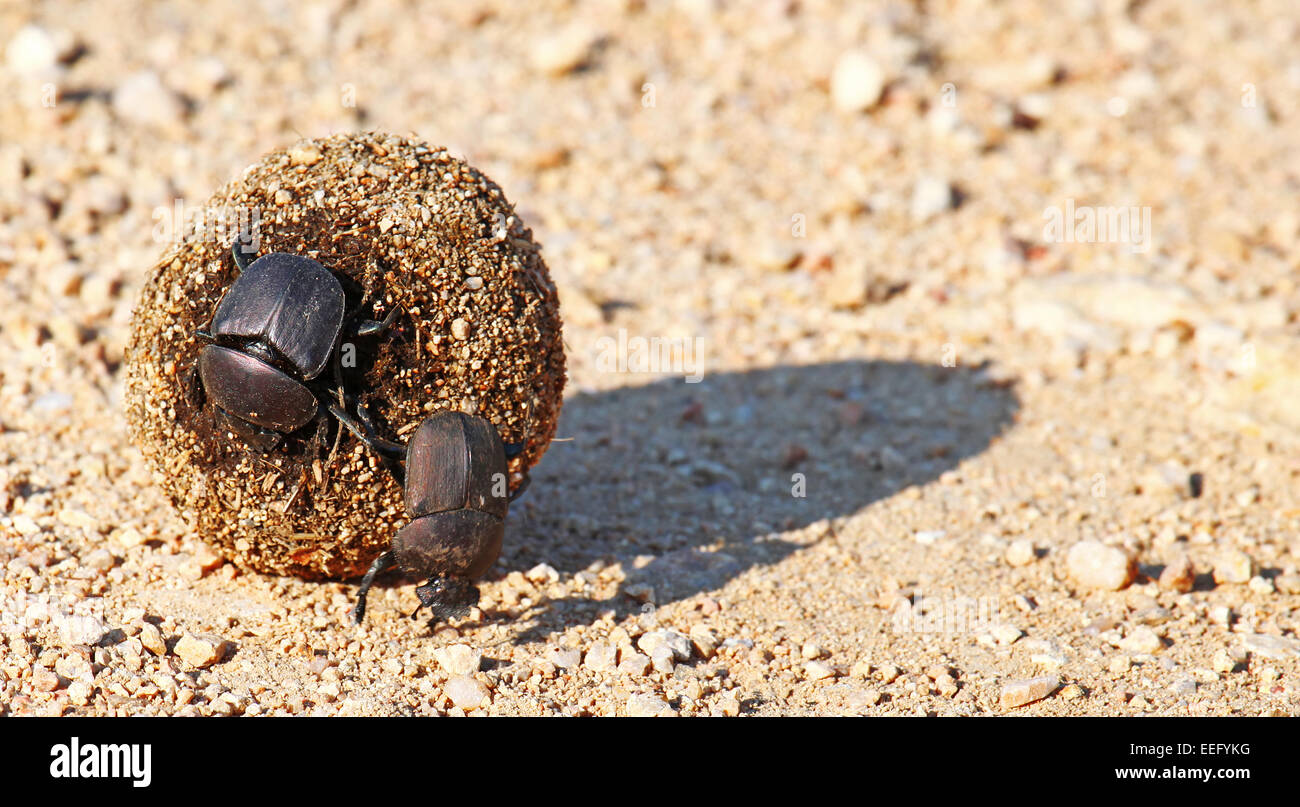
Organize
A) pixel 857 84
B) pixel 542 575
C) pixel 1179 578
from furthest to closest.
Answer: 1. pixel 857 84
2. pixel 1179 578
3. pixel 542 575

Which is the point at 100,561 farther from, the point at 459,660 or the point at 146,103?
the point at 146,103

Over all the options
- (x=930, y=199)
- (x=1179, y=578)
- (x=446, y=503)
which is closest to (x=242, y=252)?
(x=446, y=503)

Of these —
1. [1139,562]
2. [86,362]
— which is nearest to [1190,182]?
[1139,562]

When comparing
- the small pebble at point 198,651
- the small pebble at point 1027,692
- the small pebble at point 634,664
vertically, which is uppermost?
the small pebble at point 198,651

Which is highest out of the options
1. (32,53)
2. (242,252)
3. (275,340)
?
(32,53)

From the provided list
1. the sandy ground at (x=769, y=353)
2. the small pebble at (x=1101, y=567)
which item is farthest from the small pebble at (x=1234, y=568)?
the small pebble at (x=1101, y=567)

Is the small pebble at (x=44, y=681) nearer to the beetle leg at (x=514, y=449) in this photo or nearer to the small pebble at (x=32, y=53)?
the beetle leg at (x=514, y=449)

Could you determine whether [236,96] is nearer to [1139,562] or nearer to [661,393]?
[661,393]
